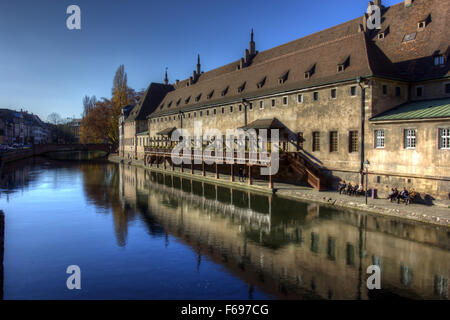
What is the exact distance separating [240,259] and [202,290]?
2.76 meters

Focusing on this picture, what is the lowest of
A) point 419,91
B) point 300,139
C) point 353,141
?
point 353,141

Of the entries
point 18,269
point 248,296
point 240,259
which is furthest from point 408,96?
point 18,269

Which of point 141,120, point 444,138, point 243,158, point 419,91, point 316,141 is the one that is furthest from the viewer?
point 141,120

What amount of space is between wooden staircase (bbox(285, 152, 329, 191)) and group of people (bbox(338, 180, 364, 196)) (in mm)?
1627

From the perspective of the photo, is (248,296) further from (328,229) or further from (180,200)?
(180,200)

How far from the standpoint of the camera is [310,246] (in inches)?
524

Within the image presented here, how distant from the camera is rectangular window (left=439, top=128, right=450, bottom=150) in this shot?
707 inches

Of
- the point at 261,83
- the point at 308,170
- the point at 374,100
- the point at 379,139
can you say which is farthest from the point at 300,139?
the point at 261,83

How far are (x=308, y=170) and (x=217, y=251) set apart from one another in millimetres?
13917

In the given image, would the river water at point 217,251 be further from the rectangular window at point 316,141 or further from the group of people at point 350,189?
the rectangular window at point 316,141

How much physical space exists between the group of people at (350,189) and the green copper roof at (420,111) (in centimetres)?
441

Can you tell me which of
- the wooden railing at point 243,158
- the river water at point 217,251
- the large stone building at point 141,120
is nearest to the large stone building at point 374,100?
the wooden railing at point 243,158

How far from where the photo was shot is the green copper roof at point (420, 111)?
735 inches

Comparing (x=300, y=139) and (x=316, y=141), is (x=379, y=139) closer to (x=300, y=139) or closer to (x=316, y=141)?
(x=316, y=141)
